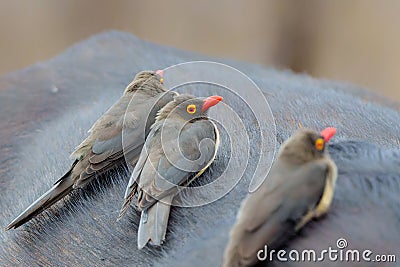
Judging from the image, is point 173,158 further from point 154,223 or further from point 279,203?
point 279,203

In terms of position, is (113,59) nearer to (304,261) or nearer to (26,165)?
(26,165)

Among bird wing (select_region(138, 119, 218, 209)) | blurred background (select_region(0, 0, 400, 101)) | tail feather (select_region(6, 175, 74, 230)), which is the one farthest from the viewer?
blurred background (select_region(0, 0, 400, 101))

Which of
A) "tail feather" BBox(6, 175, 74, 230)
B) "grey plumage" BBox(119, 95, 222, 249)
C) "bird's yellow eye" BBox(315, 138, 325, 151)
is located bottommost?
"tail feather" BBox(6, 175, 74, 230)

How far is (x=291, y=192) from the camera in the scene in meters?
1.23

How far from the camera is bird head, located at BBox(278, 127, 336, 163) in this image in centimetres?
127

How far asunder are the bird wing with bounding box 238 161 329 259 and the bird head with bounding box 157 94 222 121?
1.33 ft

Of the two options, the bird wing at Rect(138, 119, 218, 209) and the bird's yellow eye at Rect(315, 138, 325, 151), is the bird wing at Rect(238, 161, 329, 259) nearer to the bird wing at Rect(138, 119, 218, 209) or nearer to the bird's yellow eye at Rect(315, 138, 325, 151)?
the bird's yellow eye at Rect(315, 138, 325, 151)

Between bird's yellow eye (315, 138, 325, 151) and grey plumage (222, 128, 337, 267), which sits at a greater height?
bird's yellow eye (315, 138, 325, 151)

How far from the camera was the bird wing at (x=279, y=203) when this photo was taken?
4.05ft

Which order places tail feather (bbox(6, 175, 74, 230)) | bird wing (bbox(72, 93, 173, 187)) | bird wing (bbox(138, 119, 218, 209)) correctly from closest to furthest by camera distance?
bird wing (bbox(138, 119, 218, 209)), bird wing (bbox(72, 93, 173, 187)), tail feather (bbox(6, 175, 74, 230))

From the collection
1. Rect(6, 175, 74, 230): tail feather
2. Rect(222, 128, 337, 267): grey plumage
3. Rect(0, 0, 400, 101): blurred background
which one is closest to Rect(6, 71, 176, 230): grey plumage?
Rect(6, 175, 74, 230): tail feather

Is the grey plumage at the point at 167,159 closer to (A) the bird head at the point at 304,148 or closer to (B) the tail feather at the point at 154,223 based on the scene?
(B) the tail feather at the point at 154,223

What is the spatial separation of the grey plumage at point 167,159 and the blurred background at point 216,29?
4.23m

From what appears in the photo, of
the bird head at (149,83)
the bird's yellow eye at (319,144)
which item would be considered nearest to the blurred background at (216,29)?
the bird head at (149,83)
